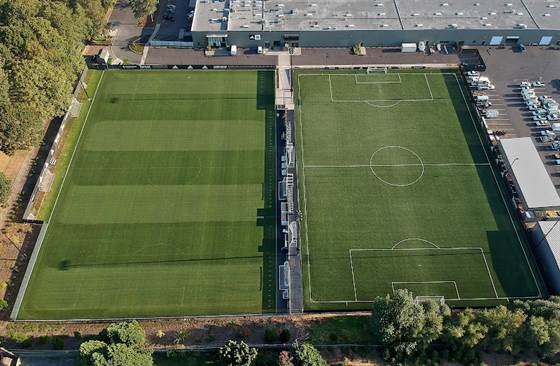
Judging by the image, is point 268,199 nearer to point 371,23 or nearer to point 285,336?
point 285,336

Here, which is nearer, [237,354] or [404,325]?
[237,354]

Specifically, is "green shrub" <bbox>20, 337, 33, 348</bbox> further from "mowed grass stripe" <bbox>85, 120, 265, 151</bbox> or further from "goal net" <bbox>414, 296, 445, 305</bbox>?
"goal net" <bbox>414, 296, 445, 305</bbox>

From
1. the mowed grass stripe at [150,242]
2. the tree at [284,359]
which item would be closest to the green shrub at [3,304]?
the mowed grass stripe at [150,242]

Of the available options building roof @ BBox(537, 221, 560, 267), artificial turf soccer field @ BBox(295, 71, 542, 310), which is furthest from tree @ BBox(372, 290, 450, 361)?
building roof @ BBox(537, 221, 560, 267)

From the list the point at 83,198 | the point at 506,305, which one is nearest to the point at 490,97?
the point at 506,305

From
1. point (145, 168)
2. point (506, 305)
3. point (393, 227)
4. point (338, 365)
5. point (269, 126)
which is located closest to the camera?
point (338, 365)

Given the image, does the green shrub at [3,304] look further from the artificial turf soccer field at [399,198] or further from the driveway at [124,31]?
the driveway at [124,31]

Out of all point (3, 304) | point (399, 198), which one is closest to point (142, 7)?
point (3, 304)

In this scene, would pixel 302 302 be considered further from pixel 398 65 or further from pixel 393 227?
pixel 398 65
